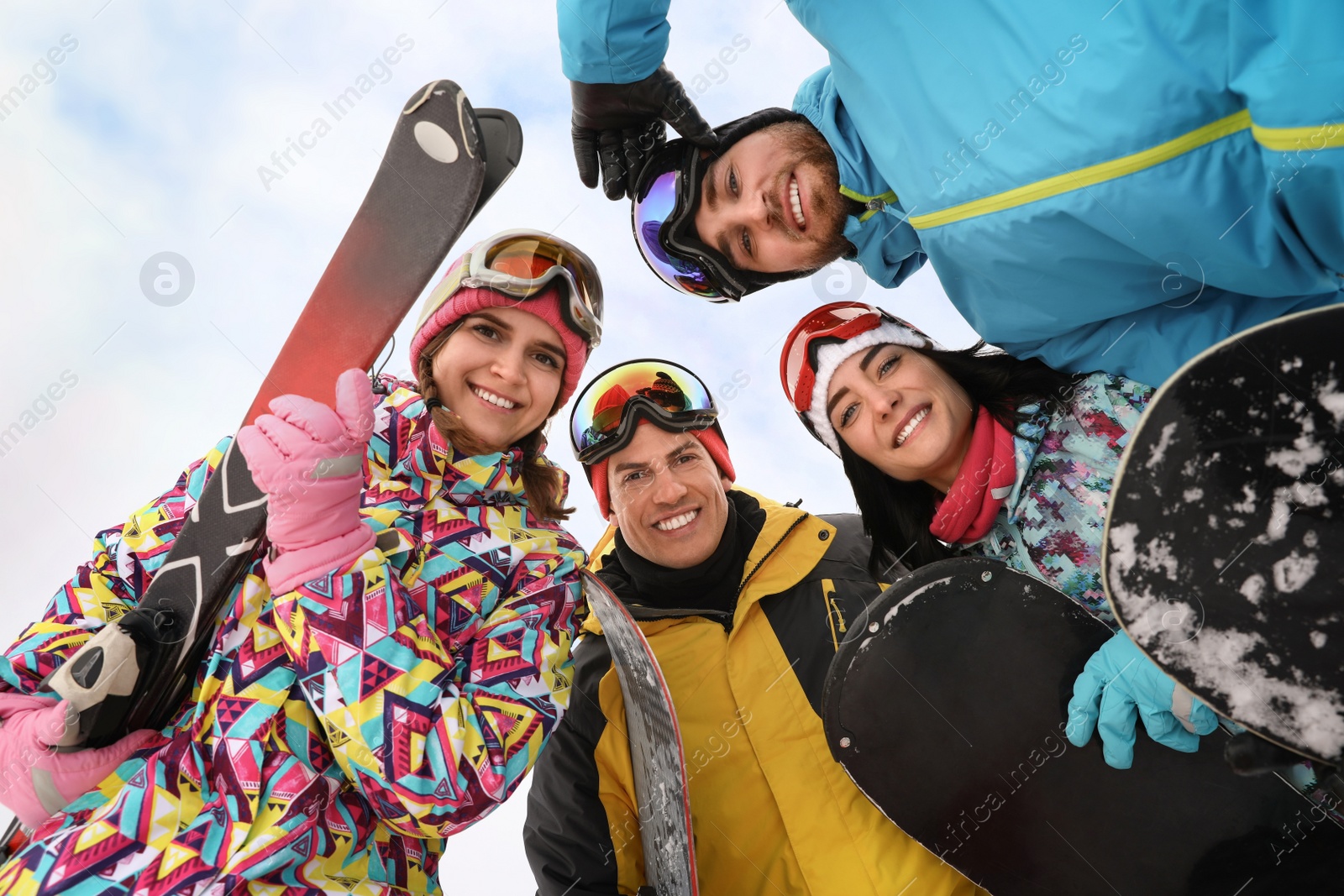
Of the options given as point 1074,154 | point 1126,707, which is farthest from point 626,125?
point 1126,707

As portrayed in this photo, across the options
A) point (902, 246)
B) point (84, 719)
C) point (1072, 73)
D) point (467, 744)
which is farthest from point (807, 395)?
point (84, 719)

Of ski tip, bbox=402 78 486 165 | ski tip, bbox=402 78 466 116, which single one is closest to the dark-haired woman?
ski tip, bbox=402 78 486 165

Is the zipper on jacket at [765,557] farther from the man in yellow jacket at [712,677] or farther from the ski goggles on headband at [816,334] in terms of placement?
the ski goggles on headband at [816,334]

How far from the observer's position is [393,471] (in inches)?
89.8

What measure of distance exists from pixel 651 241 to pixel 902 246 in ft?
2.72

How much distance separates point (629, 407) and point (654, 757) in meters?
1.30

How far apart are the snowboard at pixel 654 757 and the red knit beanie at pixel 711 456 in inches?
28.5

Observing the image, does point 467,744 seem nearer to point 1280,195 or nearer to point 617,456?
point 617,456

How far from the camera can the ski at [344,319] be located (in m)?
2.04

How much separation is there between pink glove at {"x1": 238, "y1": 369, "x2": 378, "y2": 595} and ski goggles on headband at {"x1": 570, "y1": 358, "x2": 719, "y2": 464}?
4.01ft

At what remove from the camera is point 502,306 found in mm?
2414

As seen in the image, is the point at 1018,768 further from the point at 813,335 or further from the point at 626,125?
the point at 626,125

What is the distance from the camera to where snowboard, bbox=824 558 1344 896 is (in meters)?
2.00

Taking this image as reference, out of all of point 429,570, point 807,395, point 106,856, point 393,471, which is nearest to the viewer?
point 106,856
